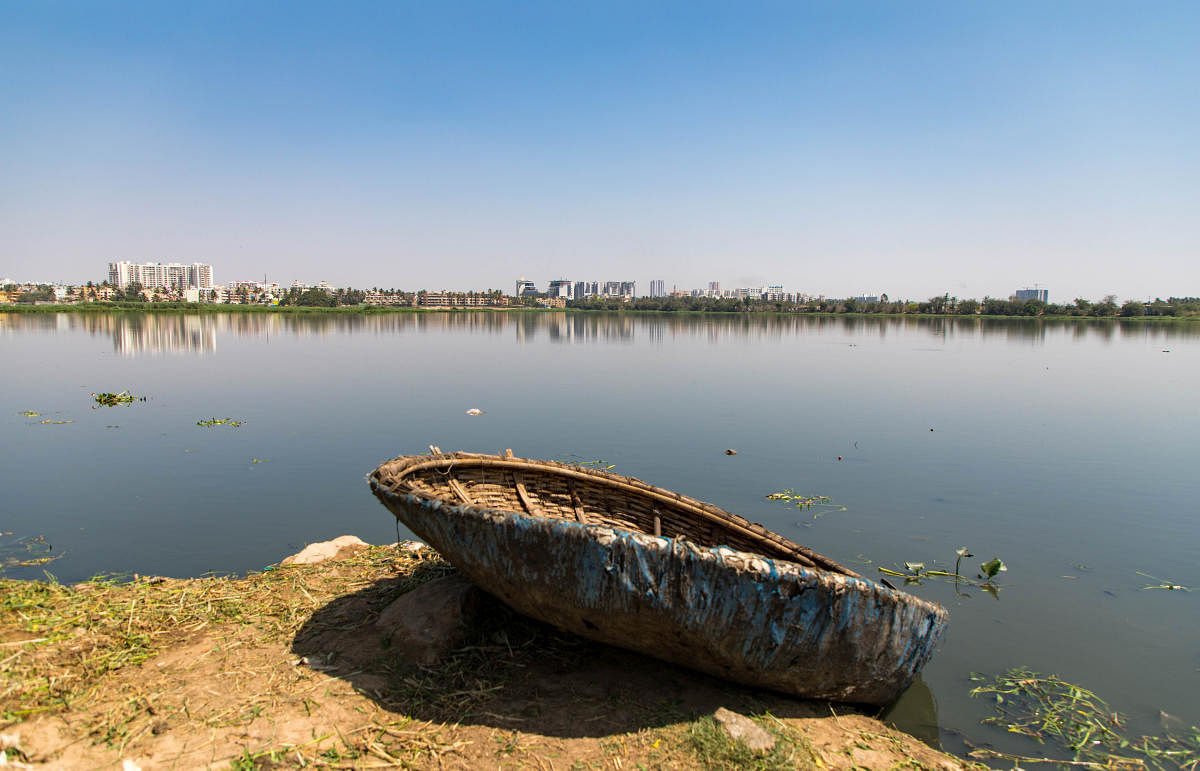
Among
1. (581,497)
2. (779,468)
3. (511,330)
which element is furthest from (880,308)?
(581,497)

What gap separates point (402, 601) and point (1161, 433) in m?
13.7

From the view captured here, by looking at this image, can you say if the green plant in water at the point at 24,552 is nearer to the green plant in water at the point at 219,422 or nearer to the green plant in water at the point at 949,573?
the green plant in water at the point at 219,422

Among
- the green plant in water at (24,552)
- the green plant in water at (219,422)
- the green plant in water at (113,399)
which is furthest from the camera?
the green plant in water at (113,399)

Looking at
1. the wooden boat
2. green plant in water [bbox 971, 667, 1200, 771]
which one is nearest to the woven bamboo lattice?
the wooden boat

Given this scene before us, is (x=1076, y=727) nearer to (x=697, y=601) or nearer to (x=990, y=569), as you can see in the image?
(x=990, y=569)

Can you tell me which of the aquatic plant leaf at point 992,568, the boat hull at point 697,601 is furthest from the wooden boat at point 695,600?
the aquatic plant leaf at point 992,568

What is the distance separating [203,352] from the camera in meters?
23.8

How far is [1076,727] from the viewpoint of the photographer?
355cm

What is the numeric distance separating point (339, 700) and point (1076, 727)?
390cm

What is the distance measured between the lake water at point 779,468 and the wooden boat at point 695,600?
33.3 inches

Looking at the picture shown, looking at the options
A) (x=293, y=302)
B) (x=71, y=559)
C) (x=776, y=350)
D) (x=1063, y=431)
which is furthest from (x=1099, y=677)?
(x=293, y=302)

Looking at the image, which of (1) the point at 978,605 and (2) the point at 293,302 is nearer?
(1) the point at 978,605

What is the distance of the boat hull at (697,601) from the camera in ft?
9.32

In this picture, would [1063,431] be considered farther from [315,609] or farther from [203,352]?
[203,352]
